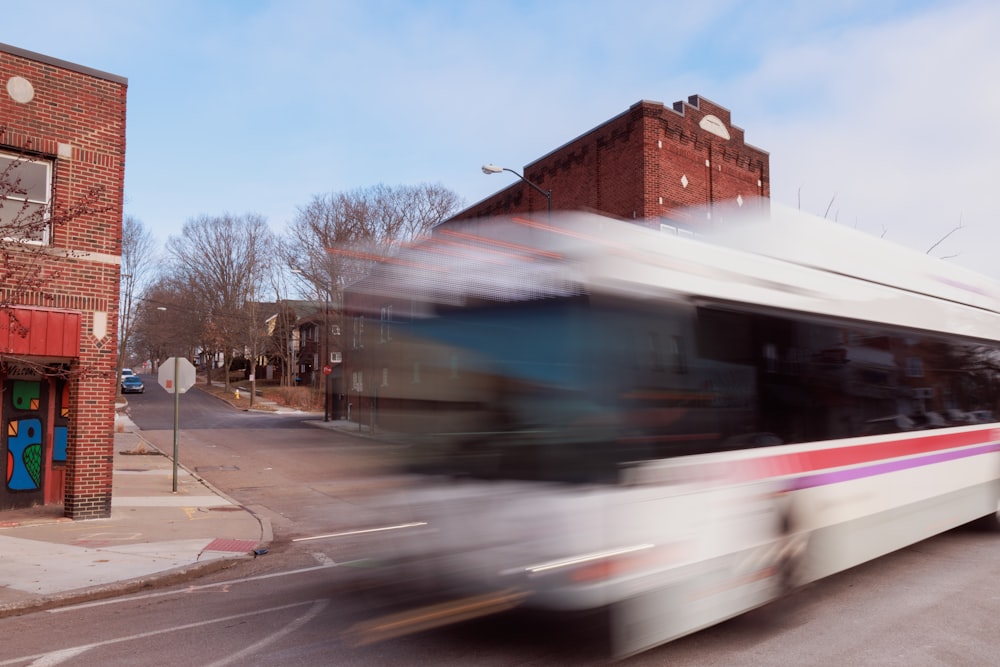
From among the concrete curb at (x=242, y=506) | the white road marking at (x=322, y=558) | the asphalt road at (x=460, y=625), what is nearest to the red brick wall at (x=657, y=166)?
the concrete curb at (x=242, y=506)

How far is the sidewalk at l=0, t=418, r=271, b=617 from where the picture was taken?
739 centimetres

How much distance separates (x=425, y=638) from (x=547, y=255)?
3.02m

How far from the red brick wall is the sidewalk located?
15.1 m

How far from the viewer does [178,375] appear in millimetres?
15492

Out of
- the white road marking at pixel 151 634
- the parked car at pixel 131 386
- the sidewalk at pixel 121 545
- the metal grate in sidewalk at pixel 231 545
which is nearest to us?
the white road marking at pixel 151 634

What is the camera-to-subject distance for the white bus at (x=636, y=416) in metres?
4.40

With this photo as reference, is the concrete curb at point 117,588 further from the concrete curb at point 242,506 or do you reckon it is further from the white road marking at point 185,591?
the concrete curb at point 242,506

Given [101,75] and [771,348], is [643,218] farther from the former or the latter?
[771,348]

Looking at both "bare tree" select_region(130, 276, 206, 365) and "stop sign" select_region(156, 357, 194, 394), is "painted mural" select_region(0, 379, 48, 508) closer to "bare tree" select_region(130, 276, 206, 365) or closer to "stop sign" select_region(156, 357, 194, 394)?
"stop sign" select_region(156, 357, 194, 394)

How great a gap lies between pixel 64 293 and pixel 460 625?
30.7 ft

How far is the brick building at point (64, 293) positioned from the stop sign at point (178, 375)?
336cm

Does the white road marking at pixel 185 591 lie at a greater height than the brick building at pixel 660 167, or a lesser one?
lesser

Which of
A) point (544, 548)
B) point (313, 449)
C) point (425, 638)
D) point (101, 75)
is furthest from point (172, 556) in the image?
point (313, 449)

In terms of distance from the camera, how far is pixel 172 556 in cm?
899
